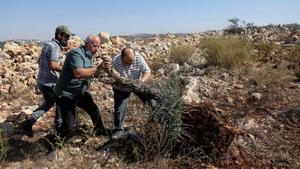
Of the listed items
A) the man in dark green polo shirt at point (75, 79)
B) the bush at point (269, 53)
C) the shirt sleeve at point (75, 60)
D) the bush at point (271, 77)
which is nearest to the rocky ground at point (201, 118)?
the bush at point (271, 77)

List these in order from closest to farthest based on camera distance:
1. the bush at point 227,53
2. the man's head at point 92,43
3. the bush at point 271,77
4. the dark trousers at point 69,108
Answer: the man's head at point 92,43 → the dark trousers at point 69,108 → the bush at point 271,77 → the bush at point 227,53

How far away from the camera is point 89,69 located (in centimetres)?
535

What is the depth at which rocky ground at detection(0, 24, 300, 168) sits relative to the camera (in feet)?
17.5

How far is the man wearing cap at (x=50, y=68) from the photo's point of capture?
19.3ft

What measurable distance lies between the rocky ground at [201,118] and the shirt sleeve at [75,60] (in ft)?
2.44

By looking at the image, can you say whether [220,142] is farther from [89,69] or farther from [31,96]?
[31,96]

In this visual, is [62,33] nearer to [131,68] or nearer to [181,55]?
[131,68]

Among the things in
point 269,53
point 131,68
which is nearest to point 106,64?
point 131,68

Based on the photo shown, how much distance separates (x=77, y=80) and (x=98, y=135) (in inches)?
38.6

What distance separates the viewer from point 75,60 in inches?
211

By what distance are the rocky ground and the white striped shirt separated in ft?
1.05

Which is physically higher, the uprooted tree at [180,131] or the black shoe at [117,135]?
the uprooted tree at [180,131]

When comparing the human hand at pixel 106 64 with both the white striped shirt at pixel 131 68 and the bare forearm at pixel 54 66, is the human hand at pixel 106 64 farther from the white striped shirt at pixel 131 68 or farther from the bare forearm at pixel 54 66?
the bare forearm at pixel 54 66

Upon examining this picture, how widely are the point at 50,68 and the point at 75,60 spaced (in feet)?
2.42
